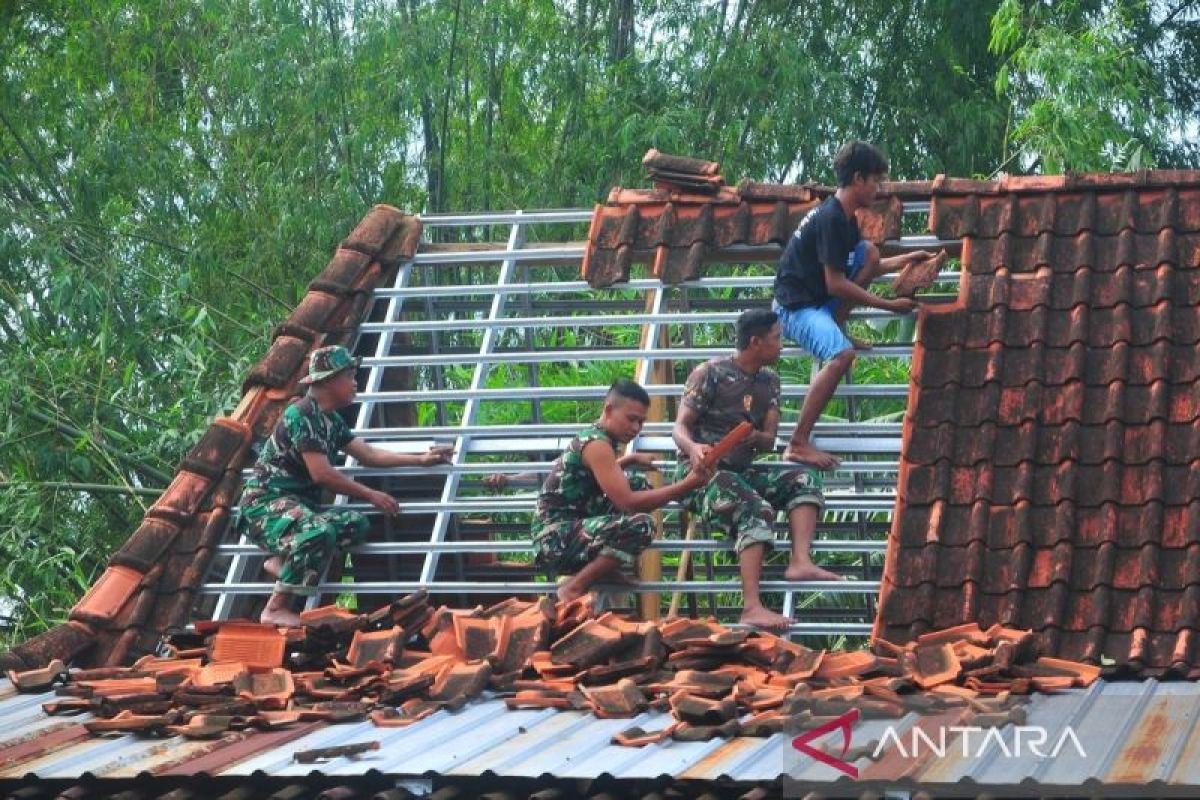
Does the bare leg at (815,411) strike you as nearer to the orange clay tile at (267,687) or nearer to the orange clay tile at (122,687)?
the orange clay tile at (267,687)

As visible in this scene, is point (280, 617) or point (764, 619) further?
point (280, 617)

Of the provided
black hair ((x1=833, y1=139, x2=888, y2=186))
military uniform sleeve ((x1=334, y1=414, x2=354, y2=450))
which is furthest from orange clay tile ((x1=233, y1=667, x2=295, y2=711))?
black hair ((x1=833, y1=139, x2=888, y2=186))

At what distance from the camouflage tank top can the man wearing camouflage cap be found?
85 cm

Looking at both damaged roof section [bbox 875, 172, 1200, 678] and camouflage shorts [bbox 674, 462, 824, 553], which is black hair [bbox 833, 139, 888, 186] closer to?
damaged roof section [bbox 875, 172, 1200, 678]

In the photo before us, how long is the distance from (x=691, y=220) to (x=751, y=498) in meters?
2.19

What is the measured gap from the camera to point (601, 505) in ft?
28.7

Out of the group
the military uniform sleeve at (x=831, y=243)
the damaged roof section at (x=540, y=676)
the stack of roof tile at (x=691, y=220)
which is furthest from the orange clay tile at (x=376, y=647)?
the stack of roof tile at (x=691, y=220)

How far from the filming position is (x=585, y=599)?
8.11 metres

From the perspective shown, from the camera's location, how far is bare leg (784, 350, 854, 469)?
9008mm

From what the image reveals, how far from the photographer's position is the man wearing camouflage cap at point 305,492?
9.02 m

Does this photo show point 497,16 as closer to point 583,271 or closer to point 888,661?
point 583,271

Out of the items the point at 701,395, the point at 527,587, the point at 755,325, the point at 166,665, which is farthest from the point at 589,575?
the point at 166,665

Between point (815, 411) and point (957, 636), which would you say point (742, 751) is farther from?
point (815, 411)

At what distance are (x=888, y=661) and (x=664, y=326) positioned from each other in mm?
3267
